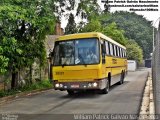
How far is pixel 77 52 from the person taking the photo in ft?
55.3

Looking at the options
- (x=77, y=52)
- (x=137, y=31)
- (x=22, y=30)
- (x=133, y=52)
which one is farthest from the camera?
(x=137, y=31)

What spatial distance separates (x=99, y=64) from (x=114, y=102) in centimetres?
241

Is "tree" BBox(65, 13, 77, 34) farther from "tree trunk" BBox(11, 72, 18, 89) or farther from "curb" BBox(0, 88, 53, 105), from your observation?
"tree trunk" BBox(11, 72, 18, 89)

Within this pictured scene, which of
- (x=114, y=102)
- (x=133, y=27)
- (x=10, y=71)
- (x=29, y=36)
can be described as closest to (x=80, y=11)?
(x=29, y=36)

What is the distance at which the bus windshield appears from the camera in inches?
655

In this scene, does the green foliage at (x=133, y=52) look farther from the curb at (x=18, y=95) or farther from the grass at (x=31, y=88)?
the curb at (x=18, y=95)

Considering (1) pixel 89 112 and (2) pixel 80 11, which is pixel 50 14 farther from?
(1) pixel 89 112

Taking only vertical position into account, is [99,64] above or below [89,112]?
above

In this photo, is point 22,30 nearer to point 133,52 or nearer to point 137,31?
point 133,52

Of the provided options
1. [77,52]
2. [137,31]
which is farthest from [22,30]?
[137,31]

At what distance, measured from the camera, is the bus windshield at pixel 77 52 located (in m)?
16.6

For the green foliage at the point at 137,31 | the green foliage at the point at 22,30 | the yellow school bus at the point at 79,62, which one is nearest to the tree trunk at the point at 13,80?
the green foliage at the point at 22,30

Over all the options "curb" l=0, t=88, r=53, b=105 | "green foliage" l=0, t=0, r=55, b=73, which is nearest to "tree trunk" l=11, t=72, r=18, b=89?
"green foliage" l=0, t=0, r=55, b=73

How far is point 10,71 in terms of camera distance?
64.0ft
